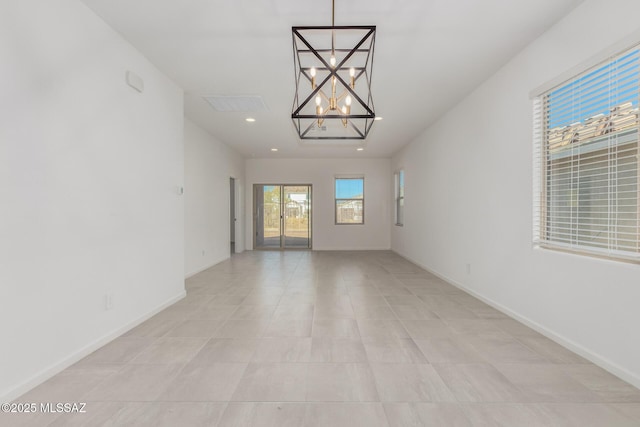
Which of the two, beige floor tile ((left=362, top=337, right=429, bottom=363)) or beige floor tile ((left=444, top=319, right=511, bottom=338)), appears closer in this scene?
beige floor tile ((left=362, top=337, right=429, bottom=363))

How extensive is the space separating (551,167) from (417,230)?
3.99m

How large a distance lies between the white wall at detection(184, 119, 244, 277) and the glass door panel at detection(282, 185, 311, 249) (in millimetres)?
1939

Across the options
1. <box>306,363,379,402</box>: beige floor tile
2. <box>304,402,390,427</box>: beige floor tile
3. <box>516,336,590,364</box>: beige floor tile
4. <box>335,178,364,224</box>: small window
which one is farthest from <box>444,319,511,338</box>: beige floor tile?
<box>335,178,364,224</box>: small window

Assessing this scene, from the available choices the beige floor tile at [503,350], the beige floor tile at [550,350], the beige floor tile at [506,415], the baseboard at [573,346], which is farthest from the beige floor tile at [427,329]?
the beige floor tile at [506,415]

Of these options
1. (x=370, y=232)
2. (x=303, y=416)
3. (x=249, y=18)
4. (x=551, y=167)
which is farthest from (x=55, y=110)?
(x=370, y=232)

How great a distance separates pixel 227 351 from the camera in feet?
8.49

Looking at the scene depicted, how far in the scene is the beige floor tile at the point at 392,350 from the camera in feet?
7.98

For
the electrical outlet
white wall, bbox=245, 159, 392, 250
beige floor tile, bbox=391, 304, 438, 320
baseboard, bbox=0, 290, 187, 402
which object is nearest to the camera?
baseboard, bbox=0, 290, 187, 402

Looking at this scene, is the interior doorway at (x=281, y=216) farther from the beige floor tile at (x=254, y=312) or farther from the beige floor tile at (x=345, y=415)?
the beige floor tile at (x=345, y=415)

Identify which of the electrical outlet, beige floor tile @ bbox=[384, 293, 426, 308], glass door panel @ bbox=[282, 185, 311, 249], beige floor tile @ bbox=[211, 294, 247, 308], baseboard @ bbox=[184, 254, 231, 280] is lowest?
beige floor tile @ bbox=[384, 293, 426, 308]

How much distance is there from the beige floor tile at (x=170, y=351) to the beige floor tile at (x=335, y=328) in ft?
3.30

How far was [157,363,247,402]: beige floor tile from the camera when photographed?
1942mm

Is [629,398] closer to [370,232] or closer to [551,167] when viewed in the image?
[551,167]

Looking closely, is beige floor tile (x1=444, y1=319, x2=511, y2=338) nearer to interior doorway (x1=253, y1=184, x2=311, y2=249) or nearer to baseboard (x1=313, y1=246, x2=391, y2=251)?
baseboard (x1=313, y1=246, x2=391, y2=251)
